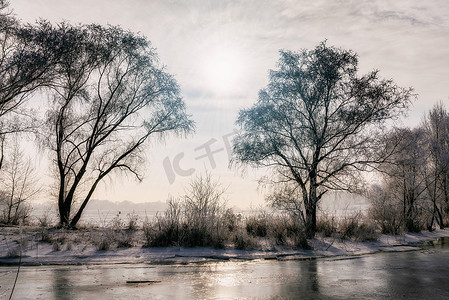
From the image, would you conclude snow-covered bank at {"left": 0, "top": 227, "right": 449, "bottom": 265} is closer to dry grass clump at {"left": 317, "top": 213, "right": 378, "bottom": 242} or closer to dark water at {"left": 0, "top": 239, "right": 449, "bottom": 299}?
dark water at {"left": 0, "top": 239, "right": 449, "bottom": 299}

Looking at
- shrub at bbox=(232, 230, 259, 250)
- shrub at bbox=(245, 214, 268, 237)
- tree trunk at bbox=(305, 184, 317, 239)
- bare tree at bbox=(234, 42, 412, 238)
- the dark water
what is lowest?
the dark water

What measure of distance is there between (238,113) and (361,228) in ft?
27.9

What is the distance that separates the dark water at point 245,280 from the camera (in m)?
5.93

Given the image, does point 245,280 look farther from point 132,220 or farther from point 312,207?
point 132,220

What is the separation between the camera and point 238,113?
18438 millimetres

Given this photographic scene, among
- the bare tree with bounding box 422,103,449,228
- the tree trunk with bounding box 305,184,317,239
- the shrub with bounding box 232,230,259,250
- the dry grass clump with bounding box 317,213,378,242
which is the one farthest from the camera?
the bare tree with bounding box 422,103,449,228

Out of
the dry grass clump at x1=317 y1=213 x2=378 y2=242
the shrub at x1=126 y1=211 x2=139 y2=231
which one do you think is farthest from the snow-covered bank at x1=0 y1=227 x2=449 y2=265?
the shrub at x1=126 y1=211 x2=139 y2=231

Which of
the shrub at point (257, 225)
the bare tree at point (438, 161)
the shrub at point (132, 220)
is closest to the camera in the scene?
the shrub at point (257, 225)

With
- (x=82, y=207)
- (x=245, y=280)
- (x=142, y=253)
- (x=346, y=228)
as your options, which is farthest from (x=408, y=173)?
(x=82, y=207)

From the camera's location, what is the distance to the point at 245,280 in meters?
7.21

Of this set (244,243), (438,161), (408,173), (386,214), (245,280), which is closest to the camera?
(245,280)

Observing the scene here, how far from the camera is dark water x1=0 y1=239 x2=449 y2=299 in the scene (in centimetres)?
593

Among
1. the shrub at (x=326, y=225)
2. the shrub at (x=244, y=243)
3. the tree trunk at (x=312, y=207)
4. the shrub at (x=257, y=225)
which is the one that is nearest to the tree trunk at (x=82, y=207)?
the shrub at (x=257, y=225)

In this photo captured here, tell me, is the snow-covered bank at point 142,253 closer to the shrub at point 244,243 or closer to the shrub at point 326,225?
the shrub at point 244,243
